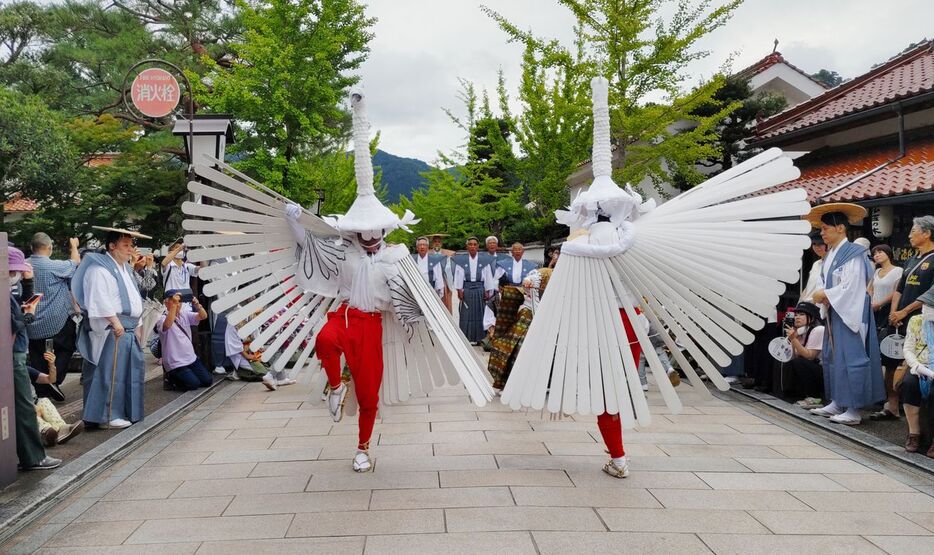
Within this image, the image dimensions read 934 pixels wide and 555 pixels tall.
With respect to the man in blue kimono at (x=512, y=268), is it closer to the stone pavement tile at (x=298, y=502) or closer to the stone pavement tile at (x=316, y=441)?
the stone pavement tile at (x=316, y=441)

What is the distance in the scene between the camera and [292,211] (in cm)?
442

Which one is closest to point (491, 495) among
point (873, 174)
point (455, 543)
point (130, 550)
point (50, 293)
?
point (455, 543)

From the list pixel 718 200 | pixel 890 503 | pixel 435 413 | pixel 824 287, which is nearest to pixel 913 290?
pixel 824 287

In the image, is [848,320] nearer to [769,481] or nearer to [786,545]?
[769,481]

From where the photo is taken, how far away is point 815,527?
355 centimetres

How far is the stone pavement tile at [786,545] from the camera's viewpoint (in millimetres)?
3230

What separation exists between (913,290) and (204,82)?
1709 centimetres

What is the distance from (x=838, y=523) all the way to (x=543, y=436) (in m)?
2.40

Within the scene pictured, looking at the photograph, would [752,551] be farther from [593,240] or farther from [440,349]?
[440,349]

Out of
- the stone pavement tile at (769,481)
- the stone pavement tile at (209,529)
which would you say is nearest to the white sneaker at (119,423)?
the stone pavement tile at (209,529)

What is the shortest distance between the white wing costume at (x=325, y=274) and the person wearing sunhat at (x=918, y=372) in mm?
3129

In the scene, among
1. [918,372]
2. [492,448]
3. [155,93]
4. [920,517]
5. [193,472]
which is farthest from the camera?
[155,93]

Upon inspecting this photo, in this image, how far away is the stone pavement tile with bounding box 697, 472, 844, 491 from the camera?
4.21 metres

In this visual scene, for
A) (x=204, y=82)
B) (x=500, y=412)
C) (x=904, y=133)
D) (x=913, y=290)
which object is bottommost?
(x=500, y=412)
